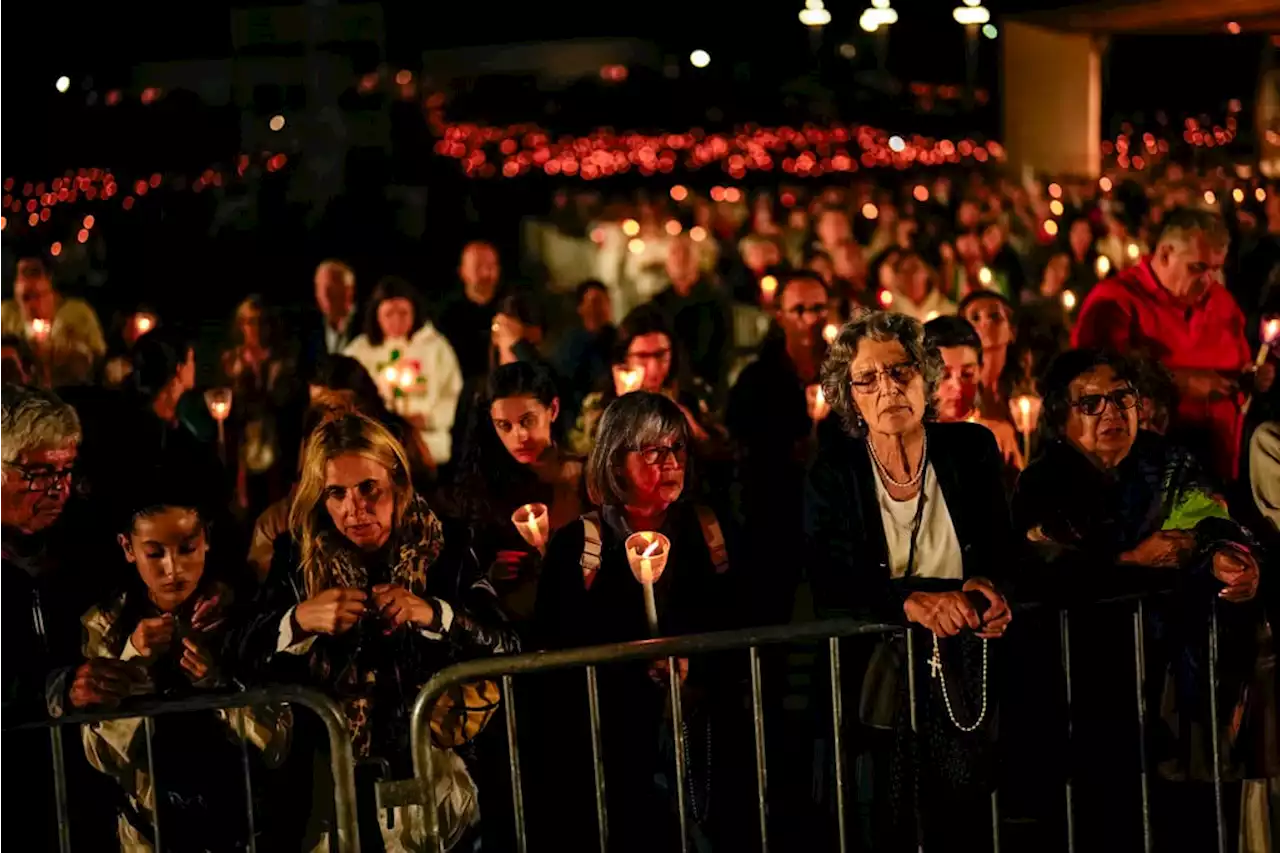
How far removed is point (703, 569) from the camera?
17.4 ft

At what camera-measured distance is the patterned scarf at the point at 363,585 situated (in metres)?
4.80

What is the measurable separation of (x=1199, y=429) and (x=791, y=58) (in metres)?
39.1

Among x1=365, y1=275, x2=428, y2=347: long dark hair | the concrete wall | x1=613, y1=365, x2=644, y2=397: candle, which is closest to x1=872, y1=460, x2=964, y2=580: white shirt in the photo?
x1=613, y1=365, x2=644, y2=397: candle

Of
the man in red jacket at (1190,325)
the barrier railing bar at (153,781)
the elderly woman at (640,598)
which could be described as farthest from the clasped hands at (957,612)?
the man in red jacket at (1190,325)

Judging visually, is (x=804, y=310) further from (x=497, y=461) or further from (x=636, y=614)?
(x=636, y=614)

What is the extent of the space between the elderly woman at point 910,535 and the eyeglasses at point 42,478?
2133mm

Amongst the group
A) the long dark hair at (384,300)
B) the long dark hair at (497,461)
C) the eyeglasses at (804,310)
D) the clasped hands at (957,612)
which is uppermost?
the long dark hair at (384,300)

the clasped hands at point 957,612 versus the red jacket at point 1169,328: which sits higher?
the red jacket at point 1169,328

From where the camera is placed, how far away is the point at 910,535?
486 centimetres

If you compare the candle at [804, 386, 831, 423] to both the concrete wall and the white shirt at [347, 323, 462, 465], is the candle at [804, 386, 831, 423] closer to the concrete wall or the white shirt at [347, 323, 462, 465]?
the white shirt at [347, 323, 462, 465]

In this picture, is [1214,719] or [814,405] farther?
[814,405]

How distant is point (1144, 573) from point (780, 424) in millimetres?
3468

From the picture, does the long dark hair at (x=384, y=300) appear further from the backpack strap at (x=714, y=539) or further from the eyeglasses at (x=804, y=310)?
the backpack strap at (x=714, y=539)

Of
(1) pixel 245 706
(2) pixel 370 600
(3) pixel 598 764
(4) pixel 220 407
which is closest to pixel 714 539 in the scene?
(3) pixel 598 764
